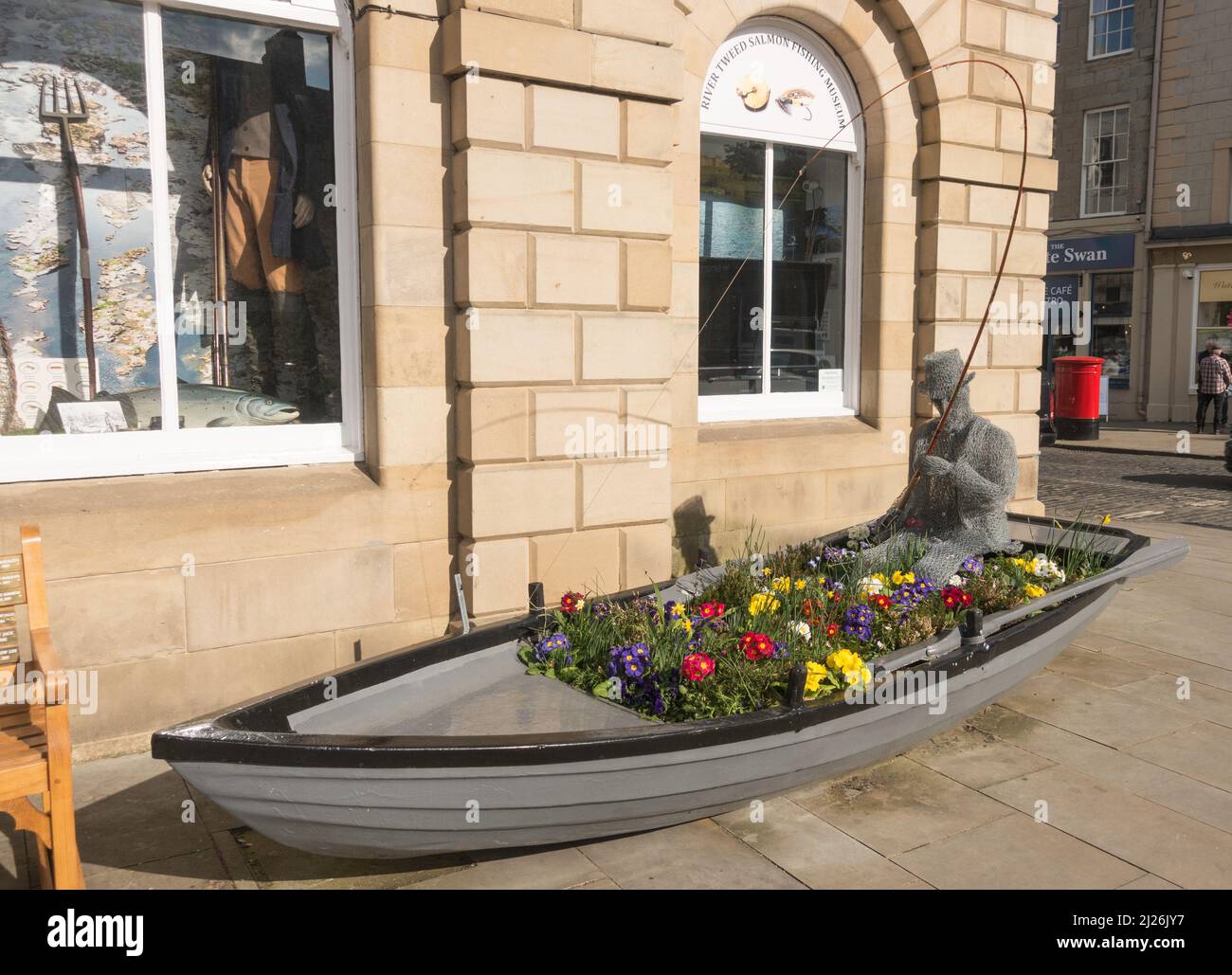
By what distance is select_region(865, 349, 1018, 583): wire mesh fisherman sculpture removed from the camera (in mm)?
5727

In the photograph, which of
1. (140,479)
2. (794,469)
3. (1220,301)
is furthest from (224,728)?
(1220,301)

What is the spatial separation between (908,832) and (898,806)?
24 cm

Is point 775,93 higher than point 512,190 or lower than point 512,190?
higher

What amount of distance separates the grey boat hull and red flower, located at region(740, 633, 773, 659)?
0.40m

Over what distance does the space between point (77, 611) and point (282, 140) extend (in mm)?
2745

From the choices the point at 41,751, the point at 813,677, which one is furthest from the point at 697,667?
the point at 41,751

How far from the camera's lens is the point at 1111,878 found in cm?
388

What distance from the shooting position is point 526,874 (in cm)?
388

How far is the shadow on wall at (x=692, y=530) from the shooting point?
750cm

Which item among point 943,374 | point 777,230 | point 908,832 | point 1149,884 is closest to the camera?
point 1149,884

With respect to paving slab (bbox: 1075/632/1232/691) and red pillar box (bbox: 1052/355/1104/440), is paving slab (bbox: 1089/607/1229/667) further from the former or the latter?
red pillar box (bbox: 1052/355/1104/440)

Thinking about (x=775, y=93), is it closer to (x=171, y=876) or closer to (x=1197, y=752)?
(x=1197, y=752)

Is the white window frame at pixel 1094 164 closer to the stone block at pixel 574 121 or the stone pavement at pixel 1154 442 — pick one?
the stone pavement at pixel 1154 442

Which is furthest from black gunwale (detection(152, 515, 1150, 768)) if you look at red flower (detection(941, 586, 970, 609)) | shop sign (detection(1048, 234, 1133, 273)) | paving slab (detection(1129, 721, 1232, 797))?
shop sign (detection(1048, 234, 1133, 273))
